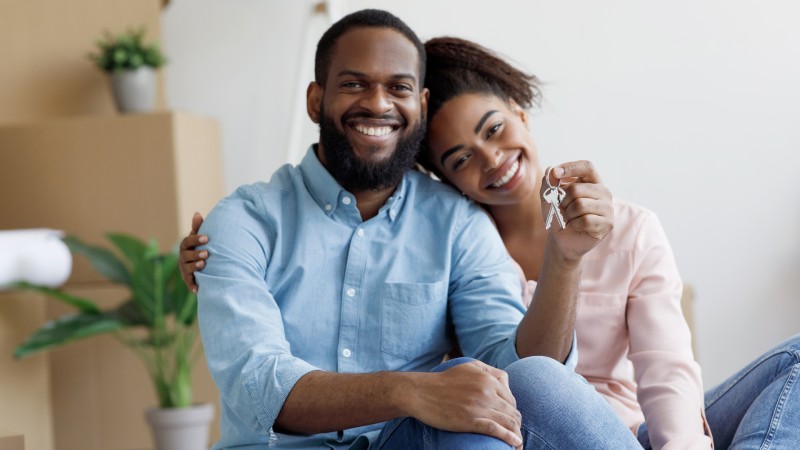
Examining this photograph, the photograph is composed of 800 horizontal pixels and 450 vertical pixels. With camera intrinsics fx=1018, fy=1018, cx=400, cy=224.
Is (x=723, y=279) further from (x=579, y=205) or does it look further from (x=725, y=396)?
(x=579, y=205)

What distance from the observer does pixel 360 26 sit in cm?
156

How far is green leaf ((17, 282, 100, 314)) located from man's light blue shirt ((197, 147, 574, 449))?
1552mm

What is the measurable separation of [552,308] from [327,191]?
1.29ft

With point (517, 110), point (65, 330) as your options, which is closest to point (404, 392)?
point (517, 110)

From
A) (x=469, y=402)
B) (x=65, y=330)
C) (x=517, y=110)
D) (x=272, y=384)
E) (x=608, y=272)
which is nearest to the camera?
(x=469, y=402)

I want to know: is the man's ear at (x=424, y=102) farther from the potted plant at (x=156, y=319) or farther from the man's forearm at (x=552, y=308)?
the potted plant at (x=156, y=319)

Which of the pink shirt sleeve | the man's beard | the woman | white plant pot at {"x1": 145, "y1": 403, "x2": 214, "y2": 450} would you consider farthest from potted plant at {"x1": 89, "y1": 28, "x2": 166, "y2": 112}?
the pink shirt sleeve

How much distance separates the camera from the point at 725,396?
5.06ft

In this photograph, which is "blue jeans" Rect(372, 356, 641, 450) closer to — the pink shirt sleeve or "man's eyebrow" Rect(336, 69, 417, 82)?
the pink shirt sleeve

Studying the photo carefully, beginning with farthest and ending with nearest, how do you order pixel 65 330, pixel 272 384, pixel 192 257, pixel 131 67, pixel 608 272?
pixel 131 67 → pixel 65 330 → pixel 608 272 → pixel 192 257 → pixel 272 384

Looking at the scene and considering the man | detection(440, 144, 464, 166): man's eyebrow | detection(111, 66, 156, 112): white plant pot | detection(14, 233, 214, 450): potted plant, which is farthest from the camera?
detection(111, 66, 156, 112): white plant pot

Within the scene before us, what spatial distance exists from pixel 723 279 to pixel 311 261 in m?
1.97

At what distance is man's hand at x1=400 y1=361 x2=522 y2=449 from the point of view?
1142 millimetres

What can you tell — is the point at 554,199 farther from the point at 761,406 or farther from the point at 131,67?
the point at 131,67
